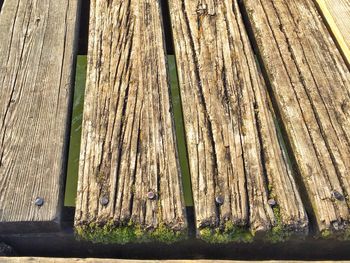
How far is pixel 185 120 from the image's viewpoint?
2121mm

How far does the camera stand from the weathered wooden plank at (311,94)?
6.17 feet

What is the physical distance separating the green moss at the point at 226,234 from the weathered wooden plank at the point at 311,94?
30 cm

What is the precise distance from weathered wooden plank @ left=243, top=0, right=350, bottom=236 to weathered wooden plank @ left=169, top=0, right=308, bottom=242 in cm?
9

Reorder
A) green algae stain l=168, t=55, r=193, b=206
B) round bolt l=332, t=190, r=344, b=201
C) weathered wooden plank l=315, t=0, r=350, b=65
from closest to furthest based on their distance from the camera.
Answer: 1. round bolt l=332, t=190, r=344, b=201
2. weathered wooden plank l=315, t=0, r=350, b=65
3. green algae stain l=168, t=55, r=193, b=206

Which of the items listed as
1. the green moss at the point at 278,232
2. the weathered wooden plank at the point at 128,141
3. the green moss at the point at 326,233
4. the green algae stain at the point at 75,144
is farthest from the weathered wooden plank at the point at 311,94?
the green algae stain at the point at 75,144

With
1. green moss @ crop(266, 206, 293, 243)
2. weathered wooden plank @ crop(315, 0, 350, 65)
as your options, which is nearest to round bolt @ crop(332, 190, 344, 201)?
green moss @ crop(266, 206, 293, 243)

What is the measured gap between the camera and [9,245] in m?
1.86

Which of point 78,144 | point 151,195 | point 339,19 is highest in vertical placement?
point 339,19

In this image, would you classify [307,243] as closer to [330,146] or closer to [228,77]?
[330,146]

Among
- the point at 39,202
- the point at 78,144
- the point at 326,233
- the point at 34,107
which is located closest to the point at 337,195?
the point at 326,233

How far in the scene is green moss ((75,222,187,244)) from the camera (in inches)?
68.7

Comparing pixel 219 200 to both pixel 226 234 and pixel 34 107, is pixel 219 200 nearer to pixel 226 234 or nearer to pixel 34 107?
pixel 226 234

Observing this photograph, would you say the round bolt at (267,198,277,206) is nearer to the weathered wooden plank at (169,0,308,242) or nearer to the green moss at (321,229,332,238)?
the weathered wooden plank at (169,0,308,242)

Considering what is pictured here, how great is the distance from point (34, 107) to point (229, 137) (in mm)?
941
